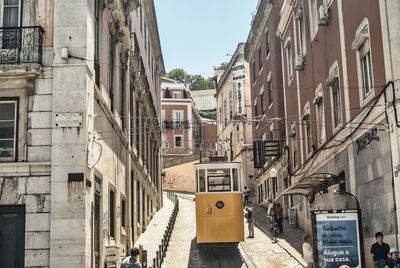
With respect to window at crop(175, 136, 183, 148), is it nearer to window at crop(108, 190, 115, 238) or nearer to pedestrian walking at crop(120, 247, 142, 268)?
window at crop(108, 190, 115, 238)

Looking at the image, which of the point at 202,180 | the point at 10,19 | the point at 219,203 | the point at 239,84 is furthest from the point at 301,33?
the point at 239,84

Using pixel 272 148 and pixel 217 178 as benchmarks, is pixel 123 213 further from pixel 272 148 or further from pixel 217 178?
pixel 272 148

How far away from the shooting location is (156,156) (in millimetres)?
45906

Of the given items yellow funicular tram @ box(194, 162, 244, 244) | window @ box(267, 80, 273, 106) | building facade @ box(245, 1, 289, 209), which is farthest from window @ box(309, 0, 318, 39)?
window @ box(267, 80, 273, 106)

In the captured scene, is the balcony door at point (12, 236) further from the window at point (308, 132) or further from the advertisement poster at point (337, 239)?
the window at point (308, 132)

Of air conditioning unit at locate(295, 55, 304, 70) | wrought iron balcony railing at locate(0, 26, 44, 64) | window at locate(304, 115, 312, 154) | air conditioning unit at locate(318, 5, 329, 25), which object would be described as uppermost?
air conditioning unit at locate(318, 5, 329, 25)

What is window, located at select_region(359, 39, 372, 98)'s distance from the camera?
18109 millimetres

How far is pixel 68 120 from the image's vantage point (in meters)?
16.9

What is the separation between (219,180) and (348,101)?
6301 mm

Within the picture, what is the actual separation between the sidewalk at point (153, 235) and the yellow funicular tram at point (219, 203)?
7.60ft

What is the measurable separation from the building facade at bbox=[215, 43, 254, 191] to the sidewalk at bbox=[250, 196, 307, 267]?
13575mm

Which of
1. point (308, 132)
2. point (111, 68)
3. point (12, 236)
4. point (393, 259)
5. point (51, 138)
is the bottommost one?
point (393, 259)

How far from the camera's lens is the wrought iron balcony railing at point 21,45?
1725 centimetres

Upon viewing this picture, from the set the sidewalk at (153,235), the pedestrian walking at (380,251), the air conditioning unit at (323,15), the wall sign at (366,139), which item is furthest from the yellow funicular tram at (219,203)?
the pedestrian walking at (380,251)
